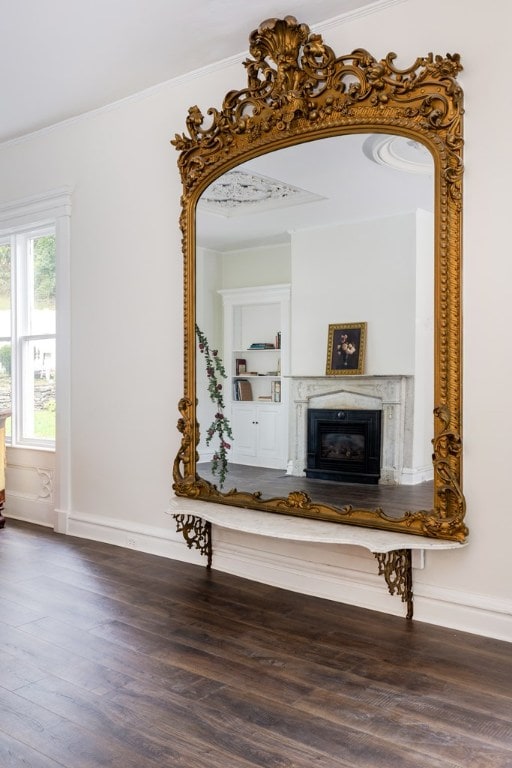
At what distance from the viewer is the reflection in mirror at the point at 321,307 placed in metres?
3.24

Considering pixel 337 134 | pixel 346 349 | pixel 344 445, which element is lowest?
pixel 344 445

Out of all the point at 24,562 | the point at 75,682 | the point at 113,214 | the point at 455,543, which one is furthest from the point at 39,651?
the point at 113,214

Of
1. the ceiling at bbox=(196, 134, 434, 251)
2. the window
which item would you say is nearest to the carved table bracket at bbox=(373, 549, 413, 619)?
the ceiling at bbox=(196, 134, 434, 251)

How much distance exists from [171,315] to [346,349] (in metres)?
1.42

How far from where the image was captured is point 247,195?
3826mm

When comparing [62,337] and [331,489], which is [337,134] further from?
[62,337]

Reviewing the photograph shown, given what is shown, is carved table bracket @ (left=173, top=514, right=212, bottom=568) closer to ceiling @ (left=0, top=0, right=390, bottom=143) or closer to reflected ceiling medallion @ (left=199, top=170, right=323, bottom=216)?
reflected ceiling medallion @ (left=199, top=170, right=323, bottom=216)

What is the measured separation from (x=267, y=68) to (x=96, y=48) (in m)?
1.06

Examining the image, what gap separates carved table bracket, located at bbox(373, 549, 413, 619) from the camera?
10.6 feet

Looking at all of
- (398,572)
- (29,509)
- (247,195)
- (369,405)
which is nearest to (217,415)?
(369,405)

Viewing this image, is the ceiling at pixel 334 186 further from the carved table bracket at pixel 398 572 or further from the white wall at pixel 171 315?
the carved table bracket at pixel 398 572

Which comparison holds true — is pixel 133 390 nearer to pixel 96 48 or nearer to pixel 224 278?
pixel 224 278

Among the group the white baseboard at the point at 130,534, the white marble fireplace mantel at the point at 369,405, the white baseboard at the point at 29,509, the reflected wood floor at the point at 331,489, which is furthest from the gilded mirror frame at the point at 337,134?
the white baseboard at the point at 29,509

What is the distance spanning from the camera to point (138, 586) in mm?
3826
